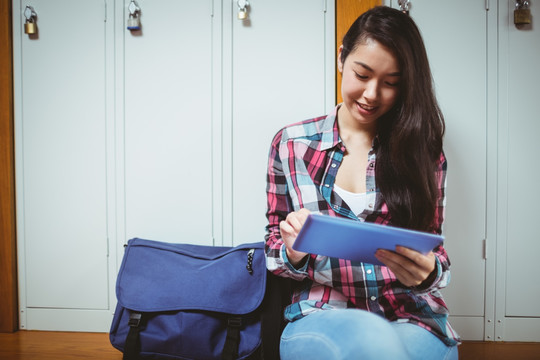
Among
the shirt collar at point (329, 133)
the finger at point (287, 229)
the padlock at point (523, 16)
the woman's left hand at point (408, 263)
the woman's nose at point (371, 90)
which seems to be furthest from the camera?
the padlock at point (523, 16)

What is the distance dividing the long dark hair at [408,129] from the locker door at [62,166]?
1.14 meters

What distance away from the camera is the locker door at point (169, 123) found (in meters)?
1.44

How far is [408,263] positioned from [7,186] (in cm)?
164

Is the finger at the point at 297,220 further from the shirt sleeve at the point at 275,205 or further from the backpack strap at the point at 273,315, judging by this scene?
the backpack strap at the point at 273,315

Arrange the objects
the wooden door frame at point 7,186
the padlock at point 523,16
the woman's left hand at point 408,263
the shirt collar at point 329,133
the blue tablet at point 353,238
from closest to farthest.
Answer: the blue tablet at point 353,238, the woman's left hand at point 408,263, the shirt collar at point 329,133, the padlock at point 523,16, the wooden door frame at point 7,186

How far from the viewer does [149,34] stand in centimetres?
144

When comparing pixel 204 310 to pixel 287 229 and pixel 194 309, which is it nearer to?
pixel 194 309

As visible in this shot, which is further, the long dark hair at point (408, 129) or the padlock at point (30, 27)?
the padlock at point (30, 27)

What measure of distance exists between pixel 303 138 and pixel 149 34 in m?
0.88

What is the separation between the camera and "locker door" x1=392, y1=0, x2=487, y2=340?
55.0 inches

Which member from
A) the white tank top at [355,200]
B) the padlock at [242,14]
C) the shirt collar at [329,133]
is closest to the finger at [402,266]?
the white tank top at [355,200]

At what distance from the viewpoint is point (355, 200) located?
3.14 ft

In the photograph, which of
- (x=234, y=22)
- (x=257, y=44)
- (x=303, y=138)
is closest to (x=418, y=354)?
(x=303, y=138)

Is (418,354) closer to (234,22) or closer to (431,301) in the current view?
(431,301)
